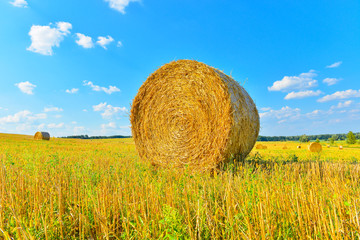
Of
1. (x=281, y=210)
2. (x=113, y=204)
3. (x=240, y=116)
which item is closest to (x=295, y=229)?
(x=281, y=210)

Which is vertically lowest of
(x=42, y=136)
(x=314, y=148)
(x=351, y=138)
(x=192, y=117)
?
(x=314, y=148)

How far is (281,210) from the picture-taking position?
112 inches

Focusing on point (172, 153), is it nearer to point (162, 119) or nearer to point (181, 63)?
point (162, 119)

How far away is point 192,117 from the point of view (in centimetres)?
701

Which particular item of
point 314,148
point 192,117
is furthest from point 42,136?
point 314,148

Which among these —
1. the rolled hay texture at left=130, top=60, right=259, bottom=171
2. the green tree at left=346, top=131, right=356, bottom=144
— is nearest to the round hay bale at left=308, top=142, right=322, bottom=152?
the rolled hay texture at left=130, top=60, right=259, bottom=171

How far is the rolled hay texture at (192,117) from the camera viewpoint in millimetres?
6336

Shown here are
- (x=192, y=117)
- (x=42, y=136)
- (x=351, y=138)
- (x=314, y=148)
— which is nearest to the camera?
(x=192, y=117)

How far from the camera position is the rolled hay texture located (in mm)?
6336

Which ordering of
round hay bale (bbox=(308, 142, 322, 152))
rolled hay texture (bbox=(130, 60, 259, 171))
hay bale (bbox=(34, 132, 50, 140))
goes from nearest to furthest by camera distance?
rolled hay texture (bbox=(130, 60, 259, 171)) < round hay bale (bbox=(308, 142, 322, 152)) < hay bale (bbox=(34, 132, 50, 140))

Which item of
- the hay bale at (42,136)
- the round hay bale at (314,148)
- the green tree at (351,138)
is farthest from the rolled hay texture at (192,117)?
the green tree at (351,138)

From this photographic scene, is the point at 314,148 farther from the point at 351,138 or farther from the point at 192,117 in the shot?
the point at 351,138

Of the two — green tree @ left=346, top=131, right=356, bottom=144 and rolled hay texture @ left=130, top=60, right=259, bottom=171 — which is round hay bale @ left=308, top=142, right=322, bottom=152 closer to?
rolled hay texture @ left=130, top=60, right=259, bottom=171

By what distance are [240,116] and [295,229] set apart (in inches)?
165
